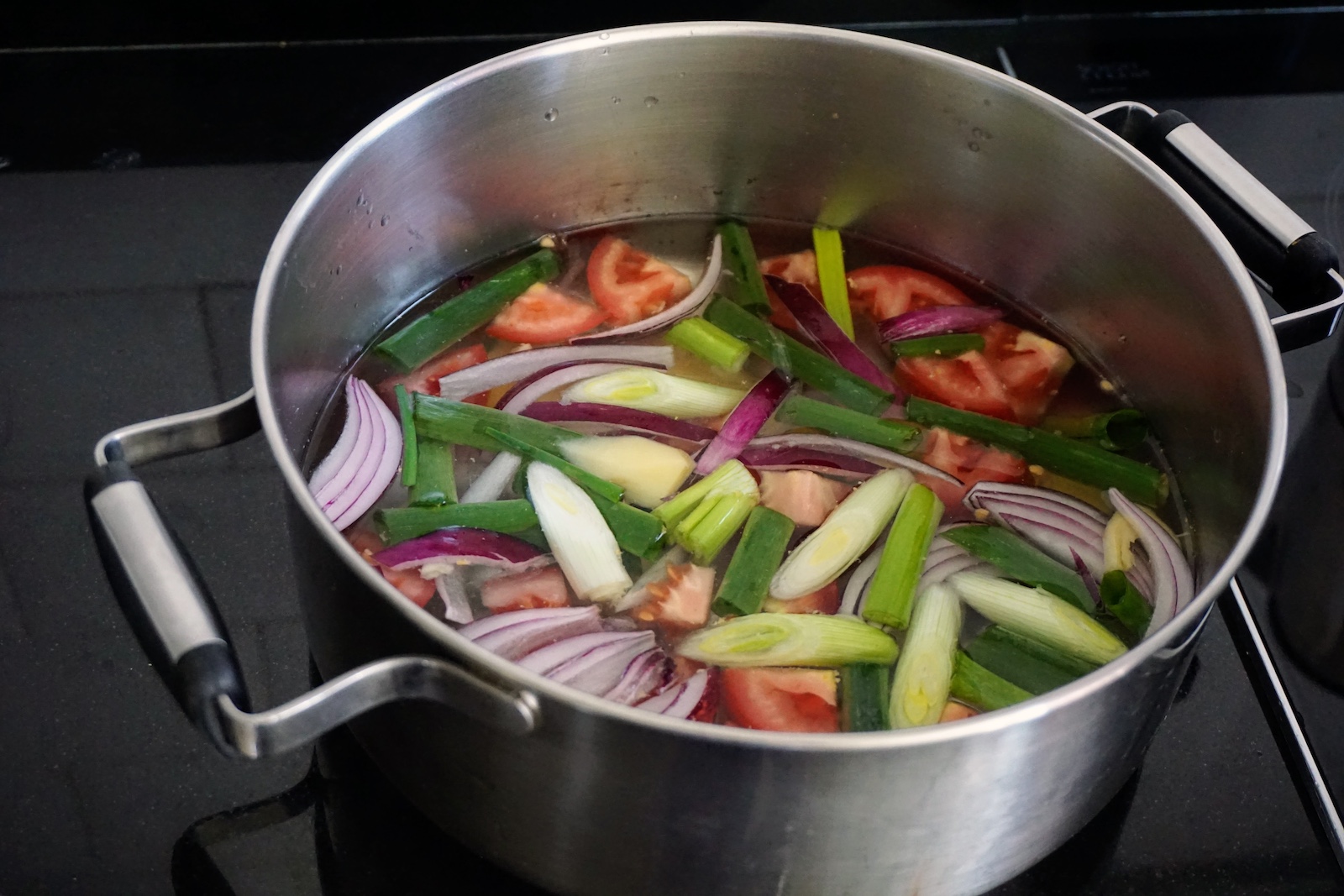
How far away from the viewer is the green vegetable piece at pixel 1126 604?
959mm

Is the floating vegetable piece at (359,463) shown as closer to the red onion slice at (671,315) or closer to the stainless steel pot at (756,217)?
the stainless steel pot at (756,217)

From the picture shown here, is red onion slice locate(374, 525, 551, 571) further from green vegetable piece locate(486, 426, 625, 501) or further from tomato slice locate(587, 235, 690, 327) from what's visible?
tomato slice locate(587, 235, 690, 327)

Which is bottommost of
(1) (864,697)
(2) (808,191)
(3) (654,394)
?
(1) (864,697)

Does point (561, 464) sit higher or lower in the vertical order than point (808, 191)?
lower

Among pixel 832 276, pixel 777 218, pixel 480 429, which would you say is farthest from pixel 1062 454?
pixel 480 429

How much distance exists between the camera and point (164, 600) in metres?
0.68

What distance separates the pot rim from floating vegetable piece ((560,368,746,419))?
11.1 inches

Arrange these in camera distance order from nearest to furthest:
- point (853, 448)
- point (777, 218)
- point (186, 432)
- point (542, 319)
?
1. point (186, 432)
2. point (853, 448)
3. point (542, 319)
4. point (777, 218)

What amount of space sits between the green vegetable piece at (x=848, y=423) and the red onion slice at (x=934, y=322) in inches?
4.9

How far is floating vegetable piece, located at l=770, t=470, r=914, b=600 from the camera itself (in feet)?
3.22

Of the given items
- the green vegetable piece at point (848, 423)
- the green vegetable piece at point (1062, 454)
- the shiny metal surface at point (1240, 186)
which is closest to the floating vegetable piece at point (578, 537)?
the green vegetable piece at point (848, 423)

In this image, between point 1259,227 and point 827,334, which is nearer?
point 1259,227

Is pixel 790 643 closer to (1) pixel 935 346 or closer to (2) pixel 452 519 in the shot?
(2) pixel 452 519

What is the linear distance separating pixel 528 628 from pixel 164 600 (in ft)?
0.96
